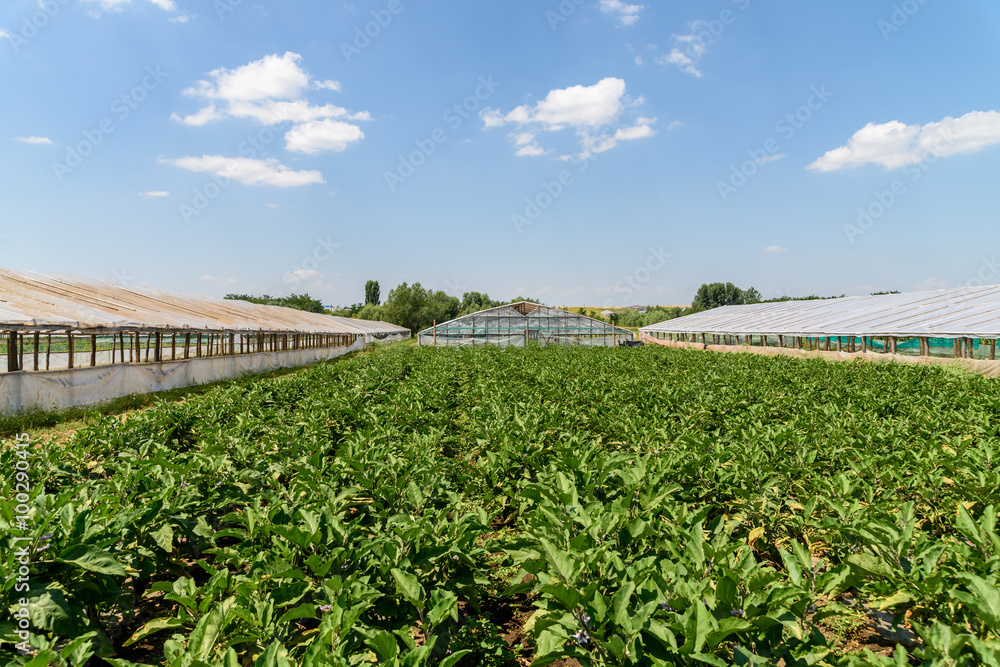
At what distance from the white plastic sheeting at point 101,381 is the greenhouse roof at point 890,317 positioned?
27708 mm

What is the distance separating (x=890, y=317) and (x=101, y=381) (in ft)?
103

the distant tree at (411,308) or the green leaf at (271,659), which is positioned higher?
the distant tree at (411,308)

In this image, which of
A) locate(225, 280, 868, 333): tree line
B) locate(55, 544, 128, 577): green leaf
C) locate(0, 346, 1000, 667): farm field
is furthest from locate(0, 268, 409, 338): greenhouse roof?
locate(225, 280, 868, 333): tree line

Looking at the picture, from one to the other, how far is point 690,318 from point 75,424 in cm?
4928

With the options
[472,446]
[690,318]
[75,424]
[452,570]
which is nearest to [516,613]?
[452,570]

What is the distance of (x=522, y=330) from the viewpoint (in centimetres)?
4038

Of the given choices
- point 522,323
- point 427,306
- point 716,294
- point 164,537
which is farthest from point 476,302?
point 164,537

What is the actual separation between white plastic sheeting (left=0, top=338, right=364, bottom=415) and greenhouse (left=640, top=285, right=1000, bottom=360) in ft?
90.9

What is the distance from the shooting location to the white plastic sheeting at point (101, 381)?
11484 millimetres

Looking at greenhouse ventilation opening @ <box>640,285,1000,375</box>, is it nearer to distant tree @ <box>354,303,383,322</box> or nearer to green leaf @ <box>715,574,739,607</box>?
green leaf @ <box>715,574,739,607</box>

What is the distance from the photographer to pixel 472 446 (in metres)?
5.82

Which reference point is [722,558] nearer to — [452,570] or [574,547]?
[574,547]
